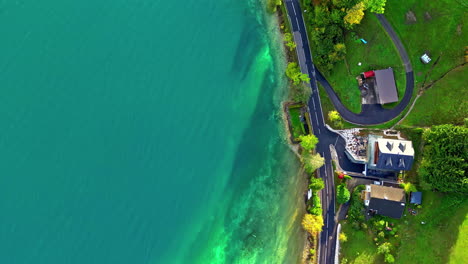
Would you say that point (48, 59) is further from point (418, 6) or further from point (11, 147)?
point (418, 6)

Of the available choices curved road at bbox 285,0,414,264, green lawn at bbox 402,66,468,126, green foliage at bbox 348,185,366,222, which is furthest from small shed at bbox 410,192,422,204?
Answer: green lawn at bbox 402,66,468,126

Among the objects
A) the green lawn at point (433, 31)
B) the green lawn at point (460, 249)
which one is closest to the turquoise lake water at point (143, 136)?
the green lawn at point (433, 31)

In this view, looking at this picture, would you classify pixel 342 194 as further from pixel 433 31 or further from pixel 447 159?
pixel 433 31

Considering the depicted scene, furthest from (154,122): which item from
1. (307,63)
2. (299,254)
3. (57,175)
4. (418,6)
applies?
(418,6)

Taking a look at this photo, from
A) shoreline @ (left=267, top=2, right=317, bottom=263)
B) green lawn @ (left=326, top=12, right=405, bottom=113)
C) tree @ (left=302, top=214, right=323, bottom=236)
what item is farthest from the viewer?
shoreline @ (left=267, top=2, right=317, bottom=263)

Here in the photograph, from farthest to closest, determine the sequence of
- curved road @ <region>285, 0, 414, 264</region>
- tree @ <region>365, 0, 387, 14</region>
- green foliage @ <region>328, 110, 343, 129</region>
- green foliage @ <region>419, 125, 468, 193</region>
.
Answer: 1. curved road @ <region>285, 0, 414, 264</region>
2. green foliage @ <region>328, 110, 343, 129</region>
3. tree @ <region>365, 0, 387, 14</region>
4. green foliage @ <region>419, 125, 468, 193</region>

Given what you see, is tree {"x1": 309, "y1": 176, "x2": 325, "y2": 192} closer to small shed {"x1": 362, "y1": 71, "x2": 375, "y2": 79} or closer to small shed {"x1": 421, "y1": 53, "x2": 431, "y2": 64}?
small shed {"x1": 362, "y1": 71, "x2": 375, "y2": 79}

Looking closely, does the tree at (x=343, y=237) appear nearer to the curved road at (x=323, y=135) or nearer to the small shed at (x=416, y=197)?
the curved road at (x=323, y=135)
